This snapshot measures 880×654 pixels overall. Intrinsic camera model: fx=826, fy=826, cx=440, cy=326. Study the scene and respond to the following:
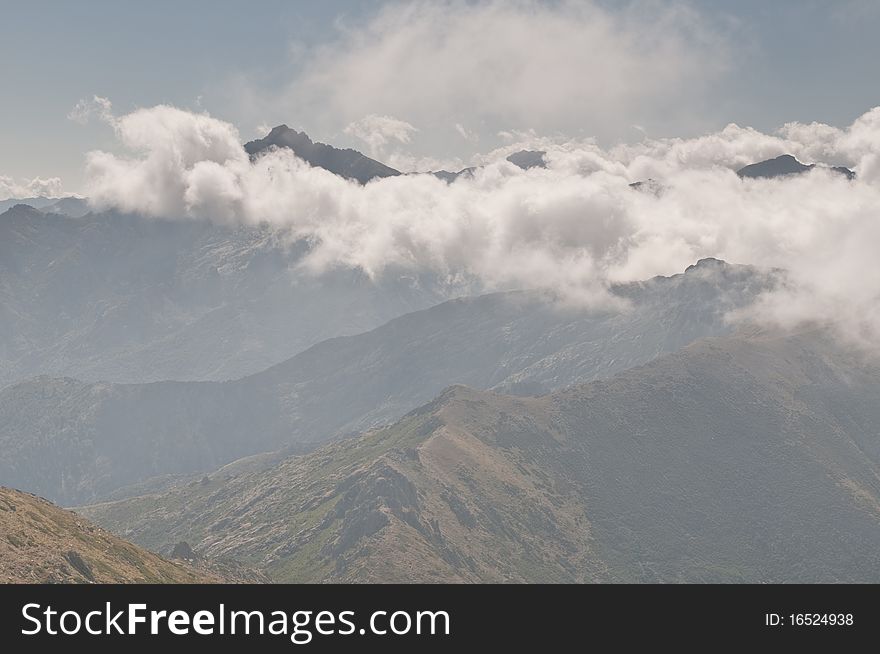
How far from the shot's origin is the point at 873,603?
172 feet

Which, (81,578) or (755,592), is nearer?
(755,592)

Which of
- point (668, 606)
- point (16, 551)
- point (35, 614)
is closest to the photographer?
point (668, 606)

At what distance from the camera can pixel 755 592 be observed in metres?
51.3

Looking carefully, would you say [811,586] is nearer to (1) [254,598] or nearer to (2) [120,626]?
(1) [254,598]

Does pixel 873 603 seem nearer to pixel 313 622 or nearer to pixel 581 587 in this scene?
pixel 581 587

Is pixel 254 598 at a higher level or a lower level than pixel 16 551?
lower

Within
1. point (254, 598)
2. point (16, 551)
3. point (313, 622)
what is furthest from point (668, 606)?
point (16, 551)

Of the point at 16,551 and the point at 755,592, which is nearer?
the point at 755,592

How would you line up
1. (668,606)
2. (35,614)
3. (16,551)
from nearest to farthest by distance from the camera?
1. (668,606)
2. (35,614)
3. (16,551)

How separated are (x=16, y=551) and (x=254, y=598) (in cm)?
16239

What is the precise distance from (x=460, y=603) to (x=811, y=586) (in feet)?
74.2

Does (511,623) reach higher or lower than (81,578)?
lower

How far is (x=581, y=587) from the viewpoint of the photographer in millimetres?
52312

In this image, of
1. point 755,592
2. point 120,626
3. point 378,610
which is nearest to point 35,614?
point 120,626
